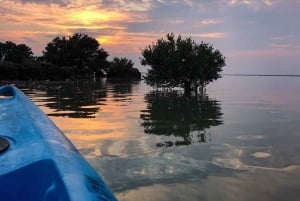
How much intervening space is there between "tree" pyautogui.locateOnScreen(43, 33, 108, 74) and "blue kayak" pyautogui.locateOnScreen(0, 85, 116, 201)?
62117mm

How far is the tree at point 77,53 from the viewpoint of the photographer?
66312mm

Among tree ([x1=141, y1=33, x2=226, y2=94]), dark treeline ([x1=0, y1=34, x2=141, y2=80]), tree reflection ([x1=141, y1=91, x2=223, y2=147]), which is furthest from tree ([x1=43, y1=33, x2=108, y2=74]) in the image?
tree reflection ([x1=141, y1=91, x2=223, y2=147])

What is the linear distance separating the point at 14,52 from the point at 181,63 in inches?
2348

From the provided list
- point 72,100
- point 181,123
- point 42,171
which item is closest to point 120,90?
point 72,100

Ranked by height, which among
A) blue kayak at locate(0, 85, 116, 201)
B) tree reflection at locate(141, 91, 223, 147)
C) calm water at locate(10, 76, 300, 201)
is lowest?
calm water at locate(10, 76, 300, 201)

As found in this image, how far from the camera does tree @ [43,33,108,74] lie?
6631 cm

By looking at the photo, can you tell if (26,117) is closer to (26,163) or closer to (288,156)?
(26,163)

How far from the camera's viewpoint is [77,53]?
66438 mm

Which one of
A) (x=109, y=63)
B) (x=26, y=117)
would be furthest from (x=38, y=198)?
(x=109, y=63)

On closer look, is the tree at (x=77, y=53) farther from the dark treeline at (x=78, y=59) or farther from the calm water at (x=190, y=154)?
the calm water at (x=190, y=154)

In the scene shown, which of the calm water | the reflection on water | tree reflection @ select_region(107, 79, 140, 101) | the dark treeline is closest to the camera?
the calm water

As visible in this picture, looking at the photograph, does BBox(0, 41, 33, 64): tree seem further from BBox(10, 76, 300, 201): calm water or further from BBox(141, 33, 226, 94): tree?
BBox(10, 76, 300, 201): calm water

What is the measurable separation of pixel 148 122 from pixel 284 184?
232 inches

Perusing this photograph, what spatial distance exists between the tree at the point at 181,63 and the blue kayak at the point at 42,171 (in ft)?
74.1
